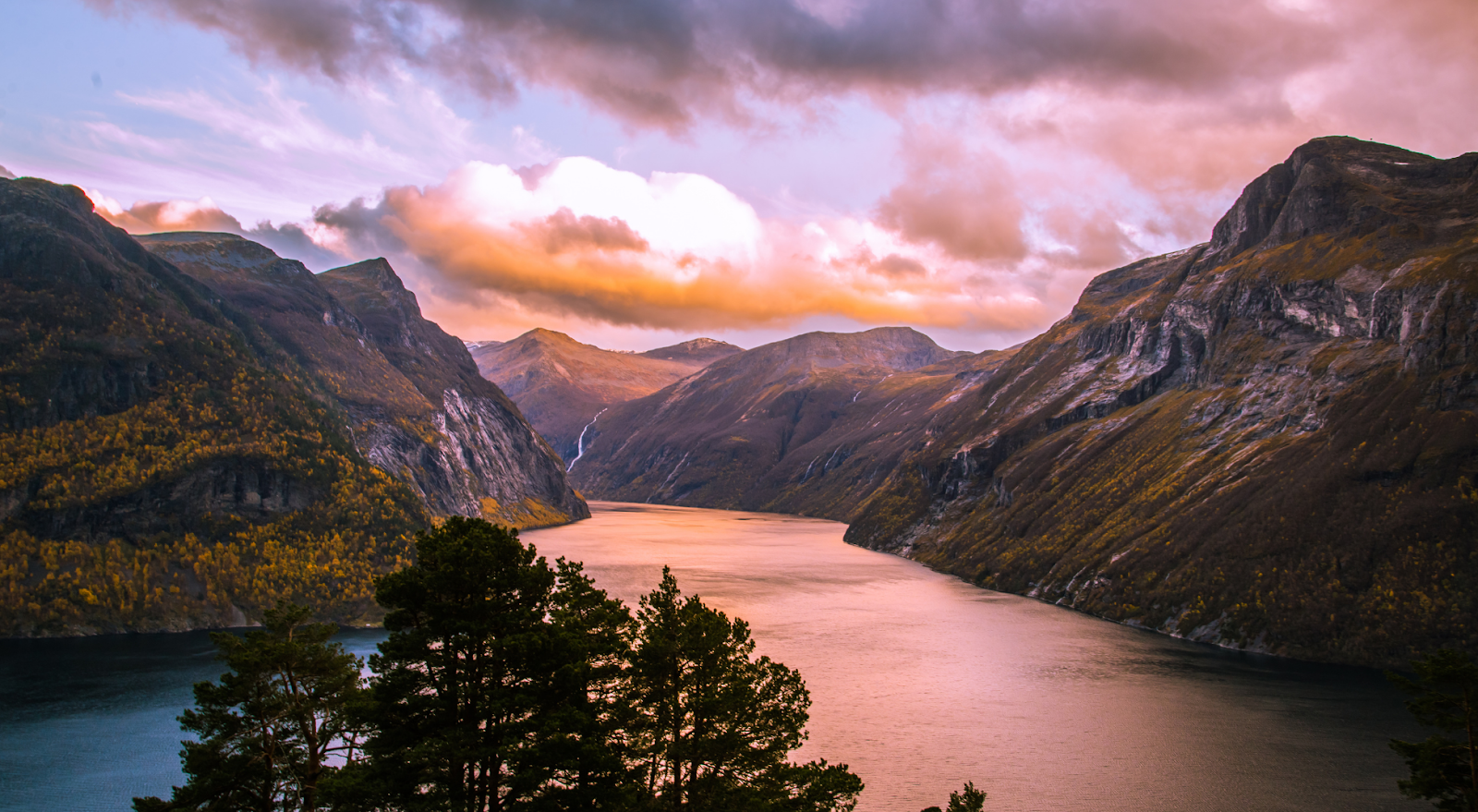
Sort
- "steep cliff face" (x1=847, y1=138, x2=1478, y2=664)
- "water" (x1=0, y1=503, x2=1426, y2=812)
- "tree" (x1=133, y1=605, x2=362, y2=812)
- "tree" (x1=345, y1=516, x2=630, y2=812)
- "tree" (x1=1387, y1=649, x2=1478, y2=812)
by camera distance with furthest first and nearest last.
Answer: "steep cliff face" (x1=847, y1=138, x2=1478, y2=664)
"water" (x1=0, y1=503, x2=1426, y2=812)
"tree" (x1=1387, y1=649, x2=1478, y2=812)
"tree" (x1=133, y1=605, x2=362, y2=812)
"tree" (x1=345, y1=516, x2=630, y2=812)

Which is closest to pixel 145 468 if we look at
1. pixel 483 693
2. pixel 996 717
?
pixel 996 717

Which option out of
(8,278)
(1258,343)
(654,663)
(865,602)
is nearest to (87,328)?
(8,278)

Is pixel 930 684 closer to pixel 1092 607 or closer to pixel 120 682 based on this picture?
pixel 1092 607

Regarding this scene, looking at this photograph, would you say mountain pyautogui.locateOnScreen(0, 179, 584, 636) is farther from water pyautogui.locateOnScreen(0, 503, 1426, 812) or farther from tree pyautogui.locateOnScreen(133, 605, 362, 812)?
tree pyautogui.locateOnScreen(133, 605, 362, 812)

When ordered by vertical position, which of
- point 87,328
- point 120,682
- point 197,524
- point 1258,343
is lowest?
point 120,682

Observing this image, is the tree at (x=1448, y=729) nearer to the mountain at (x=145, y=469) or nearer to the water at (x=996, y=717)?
the water at (x=996, y=717)

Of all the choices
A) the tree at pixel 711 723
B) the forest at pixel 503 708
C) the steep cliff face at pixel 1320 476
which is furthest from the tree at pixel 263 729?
the steep cliff face at pixel 1320 476

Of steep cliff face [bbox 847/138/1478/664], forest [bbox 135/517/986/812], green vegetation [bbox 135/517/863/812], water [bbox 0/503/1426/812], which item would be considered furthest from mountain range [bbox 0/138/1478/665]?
green vegetation [bbox 135/517/863/812]
